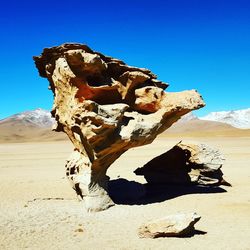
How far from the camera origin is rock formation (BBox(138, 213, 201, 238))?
41.7 feet

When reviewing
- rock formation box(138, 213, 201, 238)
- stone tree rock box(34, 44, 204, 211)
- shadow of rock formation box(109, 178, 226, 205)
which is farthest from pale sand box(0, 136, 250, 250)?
stone tree rock box(34, 44, 204, 211)

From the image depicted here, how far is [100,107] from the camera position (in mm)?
16484

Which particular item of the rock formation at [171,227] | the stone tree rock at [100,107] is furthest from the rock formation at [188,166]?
the rock formation at [171,227]

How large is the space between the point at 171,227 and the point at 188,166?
9715mm

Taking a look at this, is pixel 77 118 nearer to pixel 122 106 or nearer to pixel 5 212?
pixel 122 106

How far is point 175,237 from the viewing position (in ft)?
42.0

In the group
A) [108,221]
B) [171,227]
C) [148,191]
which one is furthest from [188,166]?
[171,227]

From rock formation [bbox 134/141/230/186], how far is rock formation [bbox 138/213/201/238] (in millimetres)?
8847

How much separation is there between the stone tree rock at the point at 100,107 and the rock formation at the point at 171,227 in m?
4.18

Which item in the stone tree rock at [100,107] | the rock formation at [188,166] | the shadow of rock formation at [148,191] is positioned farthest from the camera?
the rock formation at [188,166]

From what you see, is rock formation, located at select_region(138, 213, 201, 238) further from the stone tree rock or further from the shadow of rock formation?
the shadow of rock formation

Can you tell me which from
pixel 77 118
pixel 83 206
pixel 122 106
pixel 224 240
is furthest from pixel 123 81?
pixel 224 240

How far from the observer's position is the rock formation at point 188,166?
2170 cm

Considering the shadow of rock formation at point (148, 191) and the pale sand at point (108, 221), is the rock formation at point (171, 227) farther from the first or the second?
the shadow of rock formation at point (148, 191)
